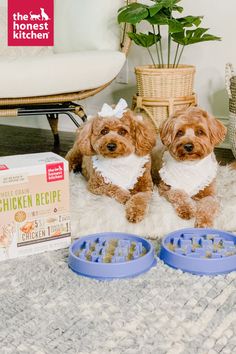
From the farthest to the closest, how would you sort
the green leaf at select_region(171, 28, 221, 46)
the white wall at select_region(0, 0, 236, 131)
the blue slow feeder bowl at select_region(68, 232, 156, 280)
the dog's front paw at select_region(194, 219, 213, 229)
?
the white wall at select_region(0, 0, 236, 131)
the green leaf at select_region(171, 28, 221, 46)
the dog's front paw at select_region(194, 219, 213, 229)
the blue slow feeder bowl at select_region(68, 232, 156, 280)

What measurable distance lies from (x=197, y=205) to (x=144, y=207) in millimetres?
176

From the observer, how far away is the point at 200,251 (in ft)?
4.57

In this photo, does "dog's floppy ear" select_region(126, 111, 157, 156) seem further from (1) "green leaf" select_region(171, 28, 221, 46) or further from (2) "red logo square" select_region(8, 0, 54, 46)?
(2) "red logo square" select_region(8, 0, 54, 46)

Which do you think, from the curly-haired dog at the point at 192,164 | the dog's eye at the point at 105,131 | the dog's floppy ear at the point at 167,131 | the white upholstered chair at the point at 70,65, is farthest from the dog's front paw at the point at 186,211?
the white upholstered chair at the point at 70,65

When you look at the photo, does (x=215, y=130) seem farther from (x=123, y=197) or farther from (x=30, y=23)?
(x=30, y=23)

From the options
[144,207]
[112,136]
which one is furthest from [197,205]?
[112,136]

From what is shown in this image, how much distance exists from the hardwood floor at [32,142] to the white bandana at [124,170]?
2.72 feet

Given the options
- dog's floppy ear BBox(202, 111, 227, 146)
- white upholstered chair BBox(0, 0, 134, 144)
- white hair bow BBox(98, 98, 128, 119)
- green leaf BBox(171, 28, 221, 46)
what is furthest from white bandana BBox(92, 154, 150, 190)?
green leaf BBox(171, 28, 221, 46)

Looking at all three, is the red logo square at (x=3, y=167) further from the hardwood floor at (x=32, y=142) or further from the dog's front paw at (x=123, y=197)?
the hardwood floor at (x=32, y=142)

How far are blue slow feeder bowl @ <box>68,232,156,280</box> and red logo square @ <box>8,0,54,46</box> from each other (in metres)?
1.37

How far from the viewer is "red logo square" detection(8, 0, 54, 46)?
2467 mm

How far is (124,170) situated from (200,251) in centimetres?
48

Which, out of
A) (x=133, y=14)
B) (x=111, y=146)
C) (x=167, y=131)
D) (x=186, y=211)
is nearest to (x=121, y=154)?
(x=111, y=146)

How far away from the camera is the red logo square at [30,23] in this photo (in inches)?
97.1
